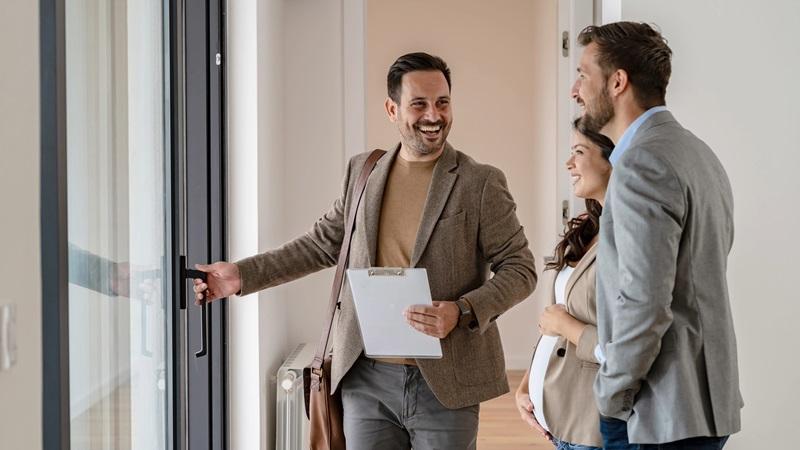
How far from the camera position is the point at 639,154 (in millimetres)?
1551

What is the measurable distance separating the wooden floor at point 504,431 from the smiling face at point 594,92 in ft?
10.2

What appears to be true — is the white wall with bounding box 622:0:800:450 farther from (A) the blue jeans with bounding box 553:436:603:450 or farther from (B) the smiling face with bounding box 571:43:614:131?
(B) the smiling face with bounding box 571:43:614:131

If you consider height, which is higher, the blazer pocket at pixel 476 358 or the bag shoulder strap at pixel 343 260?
the bag shoulder strap at pixel 343 260

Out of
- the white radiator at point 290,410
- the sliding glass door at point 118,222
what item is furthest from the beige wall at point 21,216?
the white radiator at point 290,410

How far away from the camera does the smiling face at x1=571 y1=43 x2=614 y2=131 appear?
1.72 metres

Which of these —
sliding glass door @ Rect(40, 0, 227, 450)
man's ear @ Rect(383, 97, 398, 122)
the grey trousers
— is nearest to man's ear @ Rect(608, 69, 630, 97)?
man's ear @ Rect(383, 97, 398, 122)

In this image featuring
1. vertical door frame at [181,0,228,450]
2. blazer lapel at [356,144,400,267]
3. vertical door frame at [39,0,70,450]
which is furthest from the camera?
vertical door frame at [181,0,228,450]

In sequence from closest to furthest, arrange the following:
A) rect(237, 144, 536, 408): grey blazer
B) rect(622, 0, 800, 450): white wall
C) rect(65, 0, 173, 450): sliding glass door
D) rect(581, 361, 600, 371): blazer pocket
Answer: rect(65, 0, 173, 450): sliding glass door < rect(581, 361, 600, 371): blazer pocket < rect(237, 144, 536, 408): grey blazer < rect(622, 0, 800, 450): white wall

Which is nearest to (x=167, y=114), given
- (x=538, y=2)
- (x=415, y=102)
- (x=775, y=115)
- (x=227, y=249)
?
(x=415, y=102)

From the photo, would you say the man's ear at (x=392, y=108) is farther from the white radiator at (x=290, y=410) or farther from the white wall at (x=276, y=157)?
the white radiator at (x=290, y=410)

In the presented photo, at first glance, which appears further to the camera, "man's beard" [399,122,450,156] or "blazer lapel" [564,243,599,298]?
"man's beard" [399,122,450,156]

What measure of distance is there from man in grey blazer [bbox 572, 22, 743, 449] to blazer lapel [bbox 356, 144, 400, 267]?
27.3 inches

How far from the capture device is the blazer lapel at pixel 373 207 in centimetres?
219

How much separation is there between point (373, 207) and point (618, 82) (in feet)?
2.41
